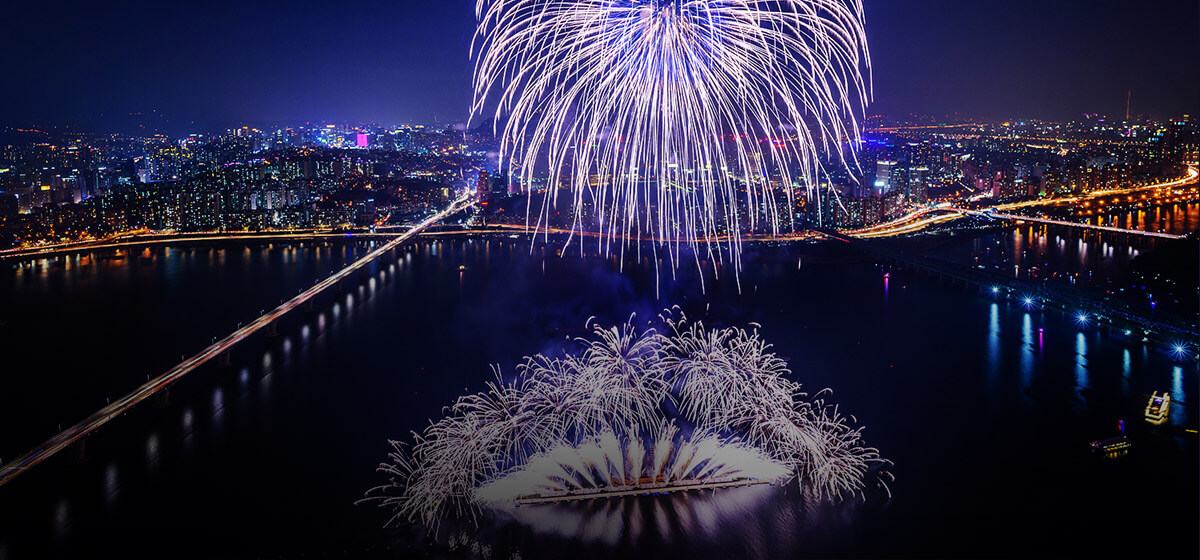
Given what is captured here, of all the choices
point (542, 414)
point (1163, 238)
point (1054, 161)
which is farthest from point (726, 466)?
point (1054, 161)

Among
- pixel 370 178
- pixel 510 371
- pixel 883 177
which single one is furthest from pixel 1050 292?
pixel 370 178

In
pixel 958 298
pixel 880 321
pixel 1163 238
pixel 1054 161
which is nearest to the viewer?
pixel 880 321

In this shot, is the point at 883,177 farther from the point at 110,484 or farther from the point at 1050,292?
the point at 110,484

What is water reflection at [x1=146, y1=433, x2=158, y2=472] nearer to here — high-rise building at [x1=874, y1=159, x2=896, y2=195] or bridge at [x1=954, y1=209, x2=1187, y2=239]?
bridge at [x1=954, y1=209, x2=1187, y2=239]

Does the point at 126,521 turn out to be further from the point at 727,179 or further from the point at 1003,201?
the point at 1003,201

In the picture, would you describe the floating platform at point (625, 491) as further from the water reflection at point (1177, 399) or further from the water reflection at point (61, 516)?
the water reflection at point (1177, 399)
